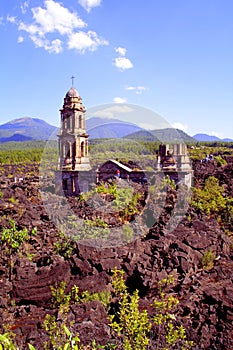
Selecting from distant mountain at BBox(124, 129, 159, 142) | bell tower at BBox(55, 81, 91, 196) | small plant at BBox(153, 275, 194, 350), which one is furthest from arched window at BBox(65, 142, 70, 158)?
small plant at BBox(153, 275, 194, 350)

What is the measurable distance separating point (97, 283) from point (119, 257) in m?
1.91

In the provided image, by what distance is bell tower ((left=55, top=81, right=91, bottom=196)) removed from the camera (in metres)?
23.7

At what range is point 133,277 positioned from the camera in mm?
10992

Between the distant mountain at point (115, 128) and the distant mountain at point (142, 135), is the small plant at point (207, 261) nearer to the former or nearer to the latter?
the distant mountain at point (115, 128)

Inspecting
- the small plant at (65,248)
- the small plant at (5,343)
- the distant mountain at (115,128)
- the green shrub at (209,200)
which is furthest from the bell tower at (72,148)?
the small plant at (5,343)

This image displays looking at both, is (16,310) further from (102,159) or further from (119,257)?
(102,159)

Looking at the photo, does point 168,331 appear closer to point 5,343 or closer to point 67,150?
point 5,343

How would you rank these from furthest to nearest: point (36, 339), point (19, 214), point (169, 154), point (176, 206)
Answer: point (169, 154) → point (176, 206) → point (19, 214) → point (36, 339)

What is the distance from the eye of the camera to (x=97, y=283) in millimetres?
10227

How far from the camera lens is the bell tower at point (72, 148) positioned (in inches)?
933

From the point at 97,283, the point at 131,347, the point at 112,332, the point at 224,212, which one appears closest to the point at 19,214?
the point at 97,283

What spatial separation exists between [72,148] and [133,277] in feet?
48.4

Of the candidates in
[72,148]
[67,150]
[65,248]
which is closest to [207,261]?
[65,248]

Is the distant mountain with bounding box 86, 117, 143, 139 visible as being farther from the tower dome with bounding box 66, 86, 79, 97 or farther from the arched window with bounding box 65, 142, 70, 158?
the tower dome with bounding box 66, 86, 79, 97
